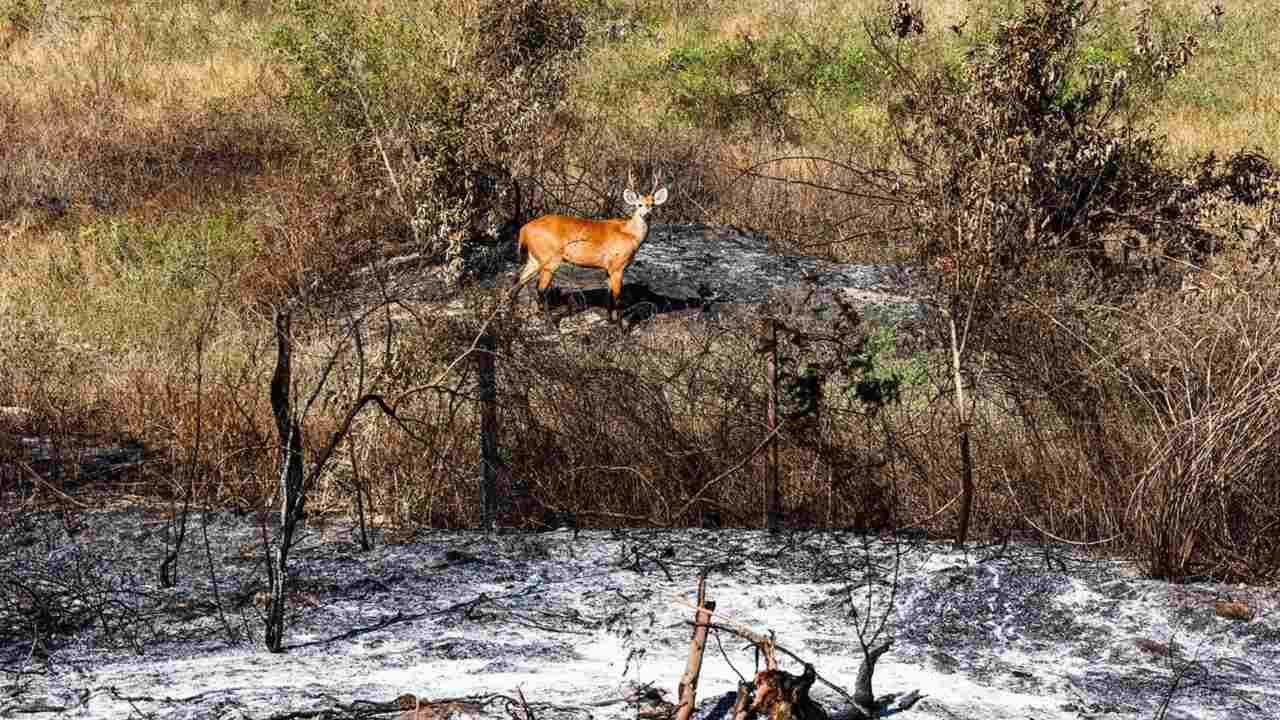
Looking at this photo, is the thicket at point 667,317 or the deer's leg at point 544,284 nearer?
the thicket at point 667,317

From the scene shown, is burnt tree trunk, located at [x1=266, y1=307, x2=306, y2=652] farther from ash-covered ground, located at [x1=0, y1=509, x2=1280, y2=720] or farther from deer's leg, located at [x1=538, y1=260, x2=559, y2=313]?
deer's leg, located at [x1=538, y1=260, x2=559, y2=313]

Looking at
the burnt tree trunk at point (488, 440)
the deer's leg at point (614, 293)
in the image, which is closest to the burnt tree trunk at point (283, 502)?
the burnt tree trunk at point (488, 440)

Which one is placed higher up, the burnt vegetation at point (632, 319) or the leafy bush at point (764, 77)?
the leafy bush at point (764, 77)

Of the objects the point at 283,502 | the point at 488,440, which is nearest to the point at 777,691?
the point at 283,502

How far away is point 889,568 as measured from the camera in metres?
5.49

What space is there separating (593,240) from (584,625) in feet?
17.9

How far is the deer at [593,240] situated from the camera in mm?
10102

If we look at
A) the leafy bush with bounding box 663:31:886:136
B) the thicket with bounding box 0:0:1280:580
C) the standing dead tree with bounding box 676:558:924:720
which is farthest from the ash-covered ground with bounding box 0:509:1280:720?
the leafy bush with bounding box 663:31:886:136

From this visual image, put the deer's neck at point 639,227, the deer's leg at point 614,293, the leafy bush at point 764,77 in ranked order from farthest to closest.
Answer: the leafy bush at point 764,77 → the deer's leg at point 614,293 → the deer's neck at point 639,227

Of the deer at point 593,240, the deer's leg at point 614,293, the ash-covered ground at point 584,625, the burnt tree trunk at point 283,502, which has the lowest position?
the ash-covered ground at point 584,625

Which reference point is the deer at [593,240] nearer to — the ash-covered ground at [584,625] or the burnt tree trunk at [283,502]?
the ash-covered ground at [584,625]

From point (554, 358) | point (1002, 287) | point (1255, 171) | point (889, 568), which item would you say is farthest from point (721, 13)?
point (889, 568)

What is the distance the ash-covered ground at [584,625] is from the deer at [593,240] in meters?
4.26

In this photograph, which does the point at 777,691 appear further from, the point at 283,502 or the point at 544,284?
the point at 544,284
